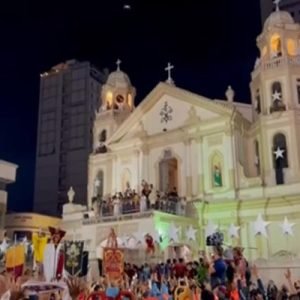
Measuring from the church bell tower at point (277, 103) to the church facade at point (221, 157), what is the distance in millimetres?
63

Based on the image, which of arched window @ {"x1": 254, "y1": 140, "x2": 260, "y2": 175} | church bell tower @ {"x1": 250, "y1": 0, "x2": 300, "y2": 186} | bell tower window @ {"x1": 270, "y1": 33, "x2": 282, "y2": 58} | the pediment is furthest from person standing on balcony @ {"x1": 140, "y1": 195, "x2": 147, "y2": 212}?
bell tower window @ {"x1": 270, "y1": 33, "x2": 282, "y2": 58}

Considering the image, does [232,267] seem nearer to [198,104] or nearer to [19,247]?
[19,247]

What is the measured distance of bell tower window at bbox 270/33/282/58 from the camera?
30281 millimetres

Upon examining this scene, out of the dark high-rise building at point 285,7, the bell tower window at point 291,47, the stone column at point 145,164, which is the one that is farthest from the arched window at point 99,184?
the dark high-rise building at point 285,7

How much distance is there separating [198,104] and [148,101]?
4078mm

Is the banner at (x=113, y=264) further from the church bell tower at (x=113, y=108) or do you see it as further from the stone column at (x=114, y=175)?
the church bell tower at (x=113, y=108)

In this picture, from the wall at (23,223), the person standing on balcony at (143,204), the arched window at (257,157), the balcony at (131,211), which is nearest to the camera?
the balcony at (131,211)

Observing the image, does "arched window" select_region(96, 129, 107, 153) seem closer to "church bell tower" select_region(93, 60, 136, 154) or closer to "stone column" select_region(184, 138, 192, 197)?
"church bell tower" select_region(93, 60, 136, 154)

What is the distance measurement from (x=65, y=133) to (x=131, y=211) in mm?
39453

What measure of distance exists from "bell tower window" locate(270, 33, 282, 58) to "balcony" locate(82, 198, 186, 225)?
38.7 feet

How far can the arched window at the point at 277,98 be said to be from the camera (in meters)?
28.9

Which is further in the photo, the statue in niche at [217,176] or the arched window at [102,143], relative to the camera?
the arched window at [102,143]

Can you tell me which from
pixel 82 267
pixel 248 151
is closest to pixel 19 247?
pixel 82 267

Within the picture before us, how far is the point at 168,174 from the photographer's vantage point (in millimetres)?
32625
